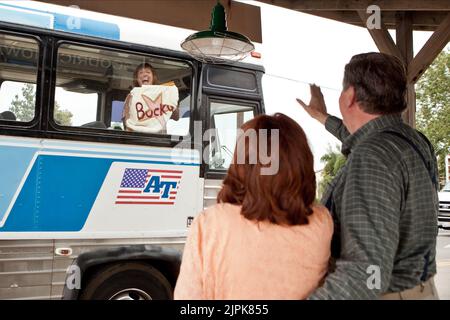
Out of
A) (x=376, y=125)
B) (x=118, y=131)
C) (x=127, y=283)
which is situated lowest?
(x=127, y=283)

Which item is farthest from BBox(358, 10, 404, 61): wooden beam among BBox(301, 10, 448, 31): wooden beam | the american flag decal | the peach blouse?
the peach blouse

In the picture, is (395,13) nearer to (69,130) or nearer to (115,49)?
(115,49)

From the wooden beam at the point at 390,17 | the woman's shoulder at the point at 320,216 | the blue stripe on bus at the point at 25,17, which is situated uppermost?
the wooden beam at the point at 390,17

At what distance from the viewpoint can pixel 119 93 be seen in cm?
385

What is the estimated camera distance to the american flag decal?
12.2 ft

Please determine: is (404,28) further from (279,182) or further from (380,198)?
(279,182)

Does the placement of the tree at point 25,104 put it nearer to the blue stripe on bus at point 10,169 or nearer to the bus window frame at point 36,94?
the bus window frame at point 36,94

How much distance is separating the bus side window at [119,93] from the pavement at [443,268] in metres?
4.32

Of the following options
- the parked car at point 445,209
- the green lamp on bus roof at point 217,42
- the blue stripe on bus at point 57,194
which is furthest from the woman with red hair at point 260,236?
the parked car at point 445,209

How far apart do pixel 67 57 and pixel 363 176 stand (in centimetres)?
291

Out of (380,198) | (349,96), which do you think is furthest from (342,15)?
(380,198)

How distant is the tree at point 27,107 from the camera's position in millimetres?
3434

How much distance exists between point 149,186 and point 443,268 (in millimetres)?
7512

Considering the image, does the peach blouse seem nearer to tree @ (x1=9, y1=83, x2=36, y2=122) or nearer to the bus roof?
tree @ (x1=9, y1=83, x2=36, y2=122)
